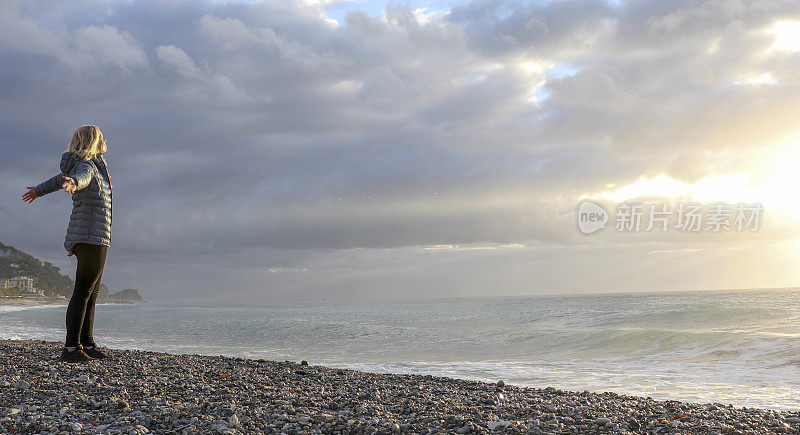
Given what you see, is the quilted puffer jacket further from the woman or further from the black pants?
the black pants

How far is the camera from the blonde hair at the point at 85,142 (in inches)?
290

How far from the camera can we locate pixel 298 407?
556 centimetres

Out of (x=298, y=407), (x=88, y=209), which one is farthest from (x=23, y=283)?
(x=298, y=407)

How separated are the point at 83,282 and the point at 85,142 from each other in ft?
6.18

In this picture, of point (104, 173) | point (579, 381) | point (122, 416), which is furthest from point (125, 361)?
point (579, 381)

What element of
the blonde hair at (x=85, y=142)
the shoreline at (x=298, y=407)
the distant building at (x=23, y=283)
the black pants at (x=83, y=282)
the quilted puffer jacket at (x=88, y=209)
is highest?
the blonde hair at (x=85, y=142)

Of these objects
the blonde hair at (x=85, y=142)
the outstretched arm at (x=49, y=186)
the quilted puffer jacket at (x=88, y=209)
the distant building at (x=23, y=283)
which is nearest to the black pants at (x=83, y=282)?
the quilted puffer jacket at (x=88, y=209)

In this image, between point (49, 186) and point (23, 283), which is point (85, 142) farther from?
point (23, 283)

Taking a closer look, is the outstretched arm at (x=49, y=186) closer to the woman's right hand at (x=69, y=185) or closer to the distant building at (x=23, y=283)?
the woman's right hand at (x=69, y=185)

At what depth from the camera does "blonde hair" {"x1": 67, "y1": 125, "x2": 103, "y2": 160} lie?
290 inches

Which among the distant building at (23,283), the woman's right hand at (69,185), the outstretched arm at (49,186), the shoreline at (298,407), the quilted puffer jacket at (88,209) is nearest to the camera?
the shoreline at (298,407)

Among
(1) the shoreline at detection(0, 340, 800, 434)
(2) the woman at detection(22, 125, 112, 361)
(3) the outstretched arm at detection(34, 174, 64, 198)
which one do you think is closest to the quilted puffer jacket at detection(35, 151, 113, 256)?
(2) the woman at detection(22, 125, 112, 361)

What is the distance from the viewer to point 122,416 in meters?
5.14

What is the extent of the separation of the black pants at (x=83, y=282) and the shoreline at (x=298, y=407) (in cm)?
53
